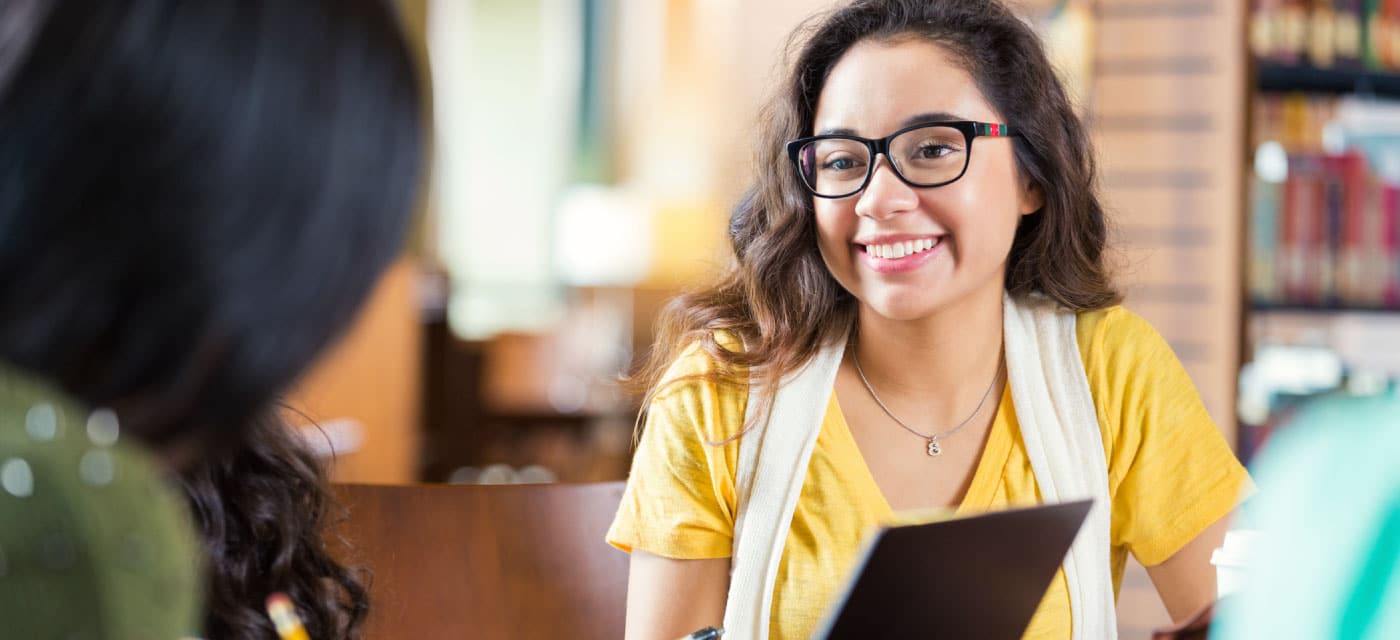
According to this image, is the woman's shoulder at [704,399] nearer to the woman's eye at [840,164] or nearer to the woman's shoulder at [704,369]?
the woman's shoulder at [704,369]

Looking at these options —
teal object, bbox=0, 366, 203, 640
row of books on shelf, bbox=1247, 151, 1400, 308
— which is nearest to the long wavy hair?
teal object, bbox=0, 366, 203, 640

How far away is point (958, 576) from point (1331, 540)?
1.39 ft

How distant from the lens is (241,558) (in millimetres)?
1099

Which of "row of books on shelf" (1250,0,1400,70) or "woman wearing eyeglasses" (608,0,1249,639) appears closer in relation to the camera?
"woman wearing eyeglasses" (608,0,1249,639)

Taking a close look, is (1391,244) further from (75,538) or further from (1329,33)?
(75,538)

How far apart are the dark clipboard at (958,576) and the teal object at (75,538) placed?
46 centimetres

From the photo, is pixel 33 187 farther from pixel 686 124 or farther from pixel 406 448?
Answer: pixel 686 124

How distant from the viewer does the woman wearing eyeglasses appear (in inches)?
53.1

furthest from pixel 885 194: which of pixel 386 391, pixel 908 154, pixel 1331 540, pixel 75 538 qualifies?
pixel 386 391

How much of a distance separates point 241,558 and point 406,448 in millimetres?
4220

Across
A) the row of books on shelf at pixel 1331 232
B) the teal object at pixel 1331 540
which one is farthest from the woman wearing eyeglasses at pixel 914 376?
the row of books on shelf at pixel 1331 232

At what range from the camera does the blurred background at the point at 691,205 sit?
2.98 m

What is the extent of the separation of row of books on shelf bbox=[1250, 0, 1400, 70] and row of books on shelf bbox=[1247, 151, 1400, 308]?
Result: 22 centimetres

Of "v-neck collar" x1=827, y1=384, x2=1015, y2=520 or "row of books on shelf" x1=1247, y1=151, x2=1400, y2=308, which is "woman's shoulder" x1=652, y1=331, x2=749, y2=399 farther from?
"row of books on shelf" x1=1247, y1=151, x2=1400, y2=308
